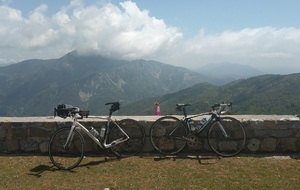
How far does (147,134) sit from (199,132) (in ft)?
4.55

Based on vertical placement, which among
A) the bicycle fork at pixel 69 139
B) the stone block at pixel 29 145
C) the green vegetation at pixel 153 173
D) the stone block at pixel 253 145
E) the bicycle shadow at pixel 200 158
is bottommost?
the green vegetation at pixel 153 173

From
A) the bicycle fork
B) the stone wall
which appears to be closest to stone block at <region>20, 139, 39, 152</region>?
the stone wall

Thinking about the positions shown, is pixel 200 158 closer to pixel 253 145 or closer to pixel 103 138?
pixel 253 145

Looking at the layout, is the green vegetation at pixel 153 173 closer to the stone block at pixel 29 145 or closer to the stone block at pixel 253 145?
the stone block at pixel 29 145

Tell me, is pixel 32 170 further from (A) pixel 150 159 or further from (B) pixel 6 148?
(A) pixel 150 159

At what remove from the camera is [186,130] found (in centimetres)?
813

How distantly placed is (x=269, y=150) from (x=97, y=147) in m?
4.56

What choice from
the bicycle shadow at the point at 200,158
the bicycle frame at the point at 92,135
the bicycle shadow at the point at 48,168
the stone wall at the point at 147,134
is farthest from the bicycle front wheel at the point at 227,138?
the bicycle shadow at the point at 48,168

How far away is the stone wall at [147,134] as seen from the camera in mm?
8125

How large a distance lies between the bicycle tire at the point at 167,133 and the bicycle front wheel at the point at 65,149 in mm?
1954

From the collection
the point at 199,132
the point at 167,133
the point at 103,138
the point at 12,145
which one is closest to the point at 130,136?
the point at 103,138

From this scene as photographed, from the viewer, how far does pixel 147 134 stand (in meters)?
8.30

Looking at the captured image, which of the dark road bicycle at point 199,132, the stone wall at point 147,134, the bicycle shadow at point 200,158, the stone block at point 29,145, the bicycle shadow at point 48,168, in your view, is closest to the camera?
the bicycle shadow at point 48,168

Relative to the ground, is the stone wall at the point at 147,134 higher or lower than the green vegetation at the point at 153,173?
higher
